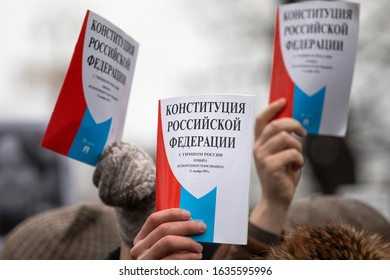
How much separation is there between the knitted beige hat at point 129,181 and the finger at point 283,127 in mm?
579

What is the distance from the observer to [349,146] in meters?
9.37

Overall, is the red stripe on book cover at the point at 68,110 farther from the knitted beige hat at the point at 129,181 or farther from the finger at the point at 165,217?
the finger at the point at 165,217

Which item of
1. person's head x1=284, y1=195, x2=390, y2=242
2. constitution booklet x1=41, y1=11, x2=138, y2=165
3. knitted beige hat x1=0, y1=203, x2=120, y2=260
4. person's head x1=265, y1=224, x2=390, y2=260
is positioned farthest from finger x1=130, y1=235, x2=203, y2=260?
person's head x1=284, y1=195, x2=390, y2=242

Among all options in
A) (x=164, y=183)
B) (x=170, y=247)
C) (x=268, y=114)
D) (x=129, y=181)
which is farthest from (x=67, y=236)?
(x=170, y=247)

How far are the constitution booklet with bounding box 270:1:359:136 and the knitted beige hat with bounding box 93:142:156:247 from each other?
2.12 feet

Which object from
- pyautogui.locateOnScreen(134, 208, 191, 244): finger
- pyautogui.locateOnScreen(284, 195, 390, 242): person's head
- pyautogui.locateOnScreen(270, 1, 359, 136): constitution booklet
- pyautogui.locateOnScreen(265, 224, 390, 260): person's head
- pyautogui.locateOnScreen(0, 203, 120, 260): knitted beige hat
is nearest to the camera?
pyautogui.locateOnScreen(265, 224, 390, 260): person's head

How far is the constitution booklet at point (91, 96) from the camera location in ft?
5.43

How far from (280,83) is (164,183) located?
0.83 metres

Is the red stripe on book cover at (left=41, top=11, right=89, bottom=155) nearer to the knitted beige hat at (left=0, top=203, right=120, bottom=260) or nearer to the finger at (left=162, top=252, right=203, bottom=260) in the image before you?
the finger at (left=162, top=252, right=203, bottom=260)

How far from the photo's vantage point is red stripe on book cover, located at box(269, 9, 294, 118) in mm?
2158

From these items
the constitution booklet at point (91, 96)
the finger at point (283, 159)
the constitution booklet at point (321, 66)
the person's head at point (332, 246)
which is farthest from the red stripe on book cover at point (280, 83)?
the person's head at point (332, 246)

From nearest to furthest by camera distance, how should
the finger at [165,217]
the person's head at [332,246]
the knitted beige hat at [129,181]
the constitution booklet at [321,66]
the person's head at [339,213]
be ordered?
the person's head at [332,246]
the finger at [165,217]
the knitted beige hat at [129,181]
the constitution booklet at [321,66]
the person's head at [339,213]

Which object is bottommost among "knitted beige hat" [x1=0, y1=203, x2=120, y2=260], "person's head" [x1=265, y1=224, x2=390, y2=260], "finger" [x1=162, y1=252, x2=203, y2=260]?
"knitted beige hat" [x1=0, y1=203, x2=120, y2=260]

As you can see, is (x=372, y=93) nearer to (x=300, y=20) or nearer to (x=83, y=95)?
(x=300, y=20)
